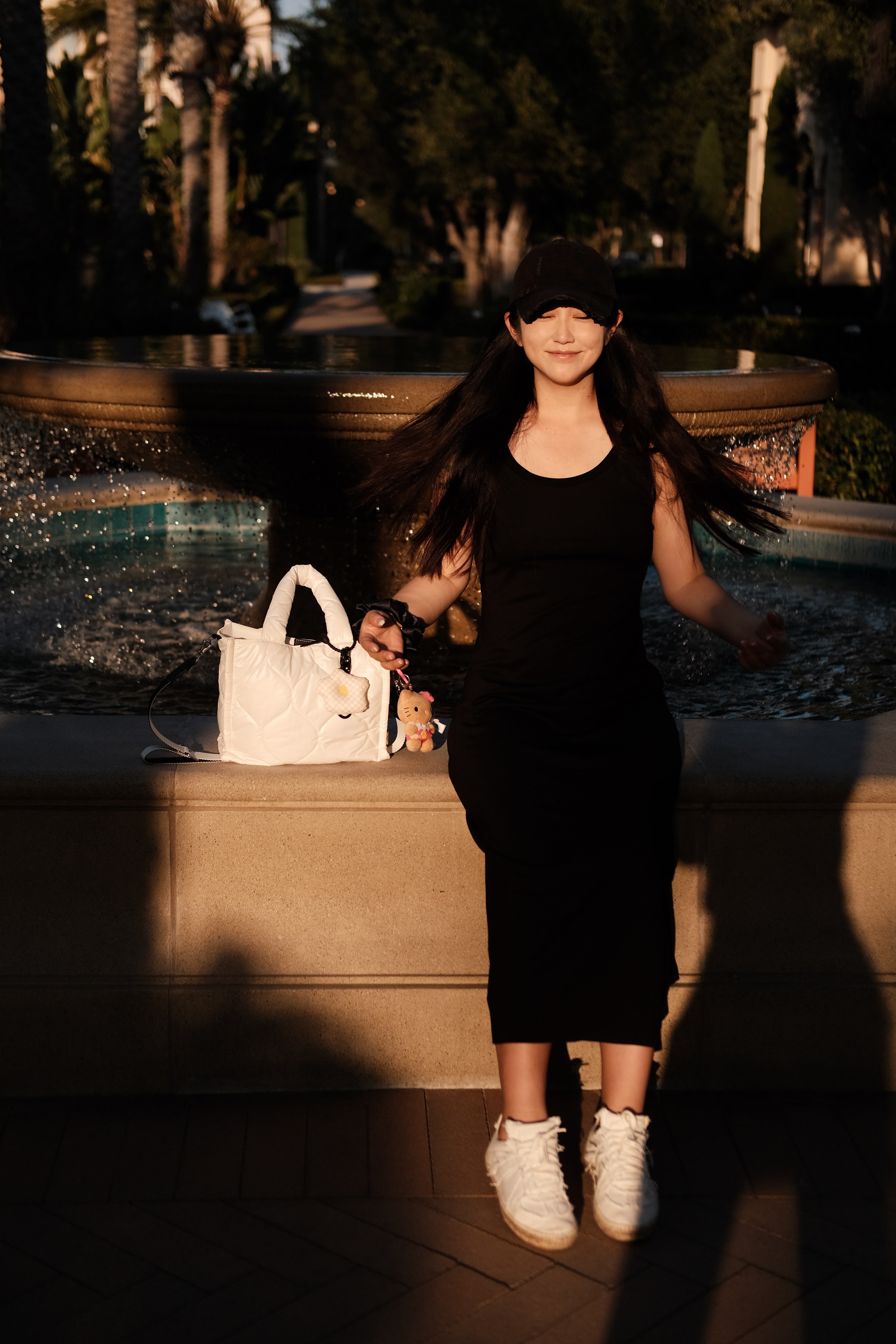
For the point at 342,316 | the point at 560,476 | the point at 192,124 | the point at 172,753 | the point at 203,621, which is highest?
the point at 192,124

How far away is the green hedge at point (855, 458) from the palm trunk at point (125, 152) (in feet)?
36.0

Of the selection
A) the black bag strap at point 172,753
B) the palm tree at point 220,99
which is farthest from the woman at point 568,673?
the palm tree at point 220,99

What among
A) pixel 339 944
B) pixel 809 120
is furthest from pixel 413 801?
pixel 809 120

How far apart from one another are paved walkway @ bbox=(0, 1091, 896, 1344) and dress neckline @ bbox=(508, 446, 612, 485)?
1370 mm

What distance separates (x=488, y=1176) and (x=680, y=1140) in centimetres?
45

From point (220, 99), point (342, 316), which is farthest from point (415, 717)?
point (342, 316)

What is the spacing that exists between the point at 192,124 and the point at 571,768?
3000cm

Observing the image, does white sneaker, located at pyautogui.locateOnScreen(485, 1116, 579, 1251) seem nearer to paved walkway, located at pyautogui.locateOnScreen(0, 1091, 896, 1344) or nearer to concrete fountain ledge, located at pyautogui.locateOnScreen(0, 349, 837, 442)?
paved walkway, located at pyautogui.locateOnScreen(0, 1091, 896, 1344)

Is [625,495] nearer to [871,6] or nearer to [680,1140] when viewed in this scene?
[680,1140]

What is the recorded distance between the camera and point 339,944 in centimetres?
324

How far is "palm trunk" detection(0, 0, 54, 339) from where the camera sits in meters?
14.8

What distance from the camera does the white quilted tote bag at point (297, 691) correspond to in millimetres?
3092

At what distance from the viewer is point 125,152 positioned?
2159 cm

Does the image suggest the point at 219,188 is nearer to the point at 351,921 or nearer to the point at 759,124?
the point at 759,124
